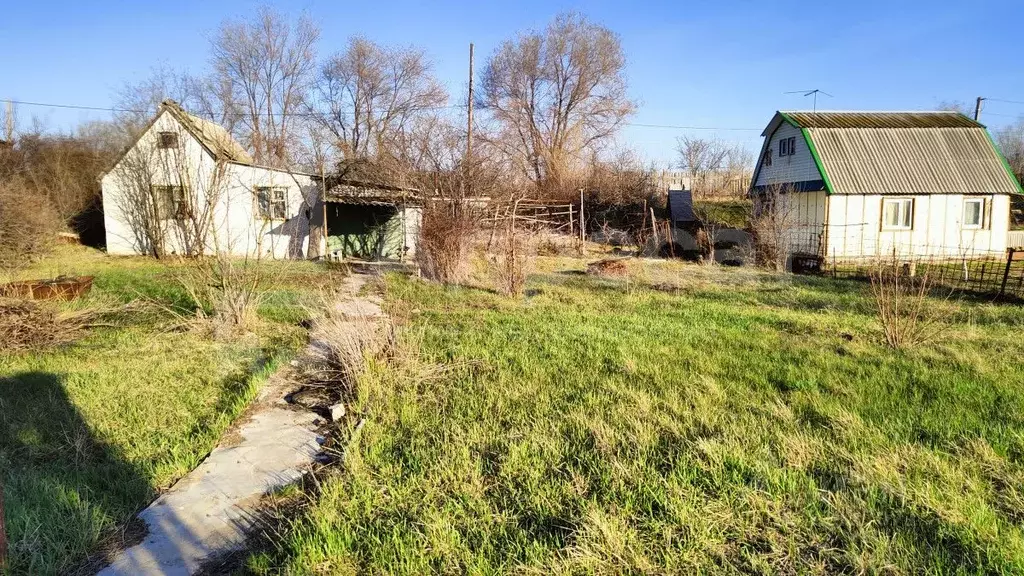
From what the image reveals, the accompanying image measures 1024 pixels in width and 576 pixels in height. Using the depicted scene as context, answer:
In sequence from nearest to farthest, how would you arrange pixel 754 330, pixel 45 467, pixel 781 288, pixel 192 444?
1. pixel 45 467
2. pixel 192 444
3. pixel 754 330
4. pixel 781 288

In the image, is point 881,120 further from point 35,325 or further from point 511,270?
point 35,325

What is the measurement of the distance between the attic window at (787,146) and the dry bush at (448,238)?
13.0m

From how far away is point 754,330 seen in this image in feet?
26.1

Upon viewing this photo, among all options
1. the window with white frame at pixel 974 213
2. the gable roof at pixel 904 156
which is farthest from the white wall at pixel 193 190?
the window with white frame at pixel 974 213

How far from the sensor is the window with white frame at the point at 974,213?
1920cm

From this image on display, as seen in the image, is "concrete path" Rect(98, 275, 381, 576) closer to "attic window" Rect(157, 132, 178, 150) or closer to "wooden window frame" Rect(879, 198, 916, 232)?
"attic window" Rect(157, 132, 178, 150)

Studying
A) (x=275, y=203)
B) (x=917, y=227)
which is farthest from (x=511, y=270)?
(x=917, y=227)

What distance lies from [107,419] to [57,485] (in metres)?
1.30

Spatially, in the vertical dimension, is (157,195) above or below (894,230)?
above

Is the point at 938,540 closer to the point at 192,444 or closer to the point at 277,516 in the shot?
the point at 277,516

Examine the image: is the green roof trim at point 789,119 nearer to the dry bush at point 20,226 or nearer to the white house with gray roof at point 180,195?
the white house with gray roof at point 180,195

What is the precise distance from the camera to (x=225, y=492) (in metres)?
3.73

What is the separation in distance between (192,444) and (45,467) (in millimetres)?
868

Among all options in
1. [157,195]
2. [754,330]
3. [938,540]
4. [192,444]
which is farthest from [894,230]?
[157,195]
